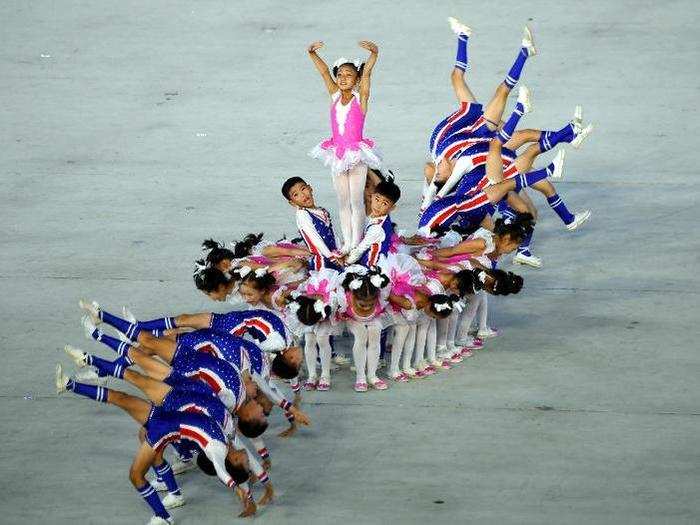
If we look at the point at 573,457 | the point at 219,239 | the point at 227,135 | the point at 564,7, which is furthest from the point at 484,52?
the point at 573,457

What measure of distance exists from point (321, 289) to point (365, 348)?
55 cm

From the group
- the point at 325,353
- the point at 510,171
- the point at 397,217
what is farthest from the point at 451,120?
the point at 325,353

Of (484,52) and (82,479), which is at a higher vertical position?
Result: (484,52)

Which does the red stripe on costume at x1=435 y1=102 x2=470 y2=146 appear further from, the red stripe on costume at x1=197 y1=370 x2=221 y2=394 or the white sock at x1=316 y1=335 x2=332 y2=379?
the red stripe on costume at x1=197 y1=370 x2=221 y2=394

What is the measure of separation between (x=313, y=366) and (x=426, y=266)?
1213 millimetres

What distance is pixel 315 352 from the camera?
11.2 meters

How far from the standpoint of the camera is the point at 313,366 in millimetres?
11227

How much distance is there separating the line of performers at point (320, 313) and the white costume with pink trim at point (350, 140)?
0.04 ft

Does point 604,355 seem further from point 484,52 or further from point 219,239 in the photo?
point 484,52

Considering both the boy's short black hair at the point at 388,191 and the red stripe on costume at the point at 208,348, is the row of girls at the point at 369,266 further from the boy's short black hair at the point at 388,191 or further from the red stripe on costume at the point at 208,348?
the red stripe on costume at the point at 208,348

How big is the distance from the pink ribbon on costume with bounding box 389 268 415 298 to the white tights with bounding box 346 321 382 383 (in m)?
0.34

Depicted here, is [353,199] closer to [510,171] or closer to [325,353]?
[325,353]

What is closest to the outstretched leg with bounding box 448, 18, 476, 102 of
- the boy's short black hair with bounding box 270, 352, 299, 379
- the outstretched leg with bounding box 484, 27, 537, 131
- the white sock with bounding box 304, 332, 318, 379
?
the outstretched leg with bounding box 484, 27, 537, 131

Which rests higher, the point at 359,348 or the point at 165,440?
the point at 359,348
